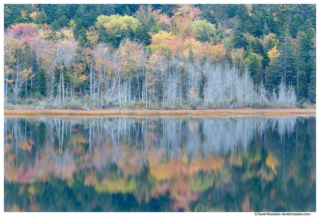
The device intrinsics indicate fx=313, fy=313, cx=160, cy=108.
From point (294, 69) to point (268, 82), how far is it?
15.1 feet

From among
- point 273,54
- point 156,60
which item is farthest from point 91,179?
point 273,54

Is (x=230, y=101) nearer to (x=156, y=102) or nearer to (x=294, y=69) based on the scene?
(x=156, y=102)

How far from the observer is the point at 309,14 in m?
62.0

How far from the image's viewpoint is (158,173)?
45.3 feet

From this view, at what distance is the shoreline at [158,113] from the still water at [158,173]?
1383cm

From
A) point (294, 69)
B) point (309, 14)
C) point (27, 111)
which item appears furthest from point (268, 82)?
point (27, 111)

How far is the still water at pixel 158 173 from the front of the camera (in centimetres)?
1087

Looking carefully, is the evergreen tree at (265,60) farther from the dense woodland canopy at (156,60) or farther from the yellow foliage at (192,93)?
the yellow foliage at (192,93)

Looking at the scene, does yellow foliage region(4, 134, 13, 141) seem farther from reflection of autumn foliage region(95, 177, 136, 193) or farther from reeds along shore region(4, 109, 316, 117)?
reeds along shore region(4, 109, 316, 117)

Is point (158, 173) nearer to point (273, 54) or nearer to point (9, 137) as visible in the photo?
point (9, 137)

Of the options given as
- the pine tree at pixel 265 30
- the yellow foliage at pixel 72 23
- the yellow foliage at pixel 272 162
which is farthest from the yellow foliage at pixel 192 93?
the yellow foliage at pixel 72 23

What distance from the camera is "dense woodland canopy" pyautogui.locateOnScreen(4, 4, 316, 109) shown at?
4356 cm

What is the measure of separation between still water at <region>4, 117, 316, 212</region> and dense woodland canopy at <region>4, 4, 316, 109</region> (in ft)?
70.9

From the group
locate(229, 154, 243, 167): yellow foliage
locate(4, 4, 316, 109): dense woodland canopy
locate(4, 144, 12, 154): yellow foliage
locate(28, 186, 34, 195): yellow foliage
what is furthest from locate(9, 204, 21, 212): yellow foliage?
locate(4, 4, 316, 109): dense woodland canopy
